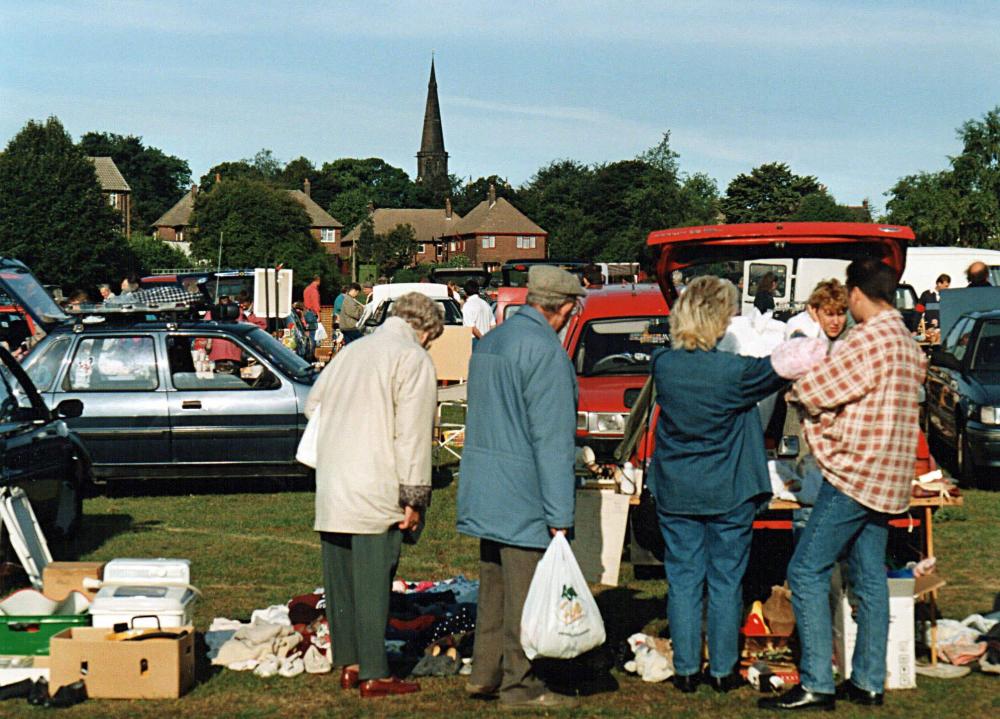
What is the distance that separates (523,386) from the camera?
6332 mm

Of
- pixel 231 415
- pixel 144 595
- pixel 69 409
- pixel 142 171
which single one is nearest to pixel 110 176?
pixel 142 171

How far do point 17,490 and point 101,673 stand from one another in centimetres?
188

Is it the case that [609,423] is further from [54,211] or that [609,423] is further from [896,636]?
[54,211]

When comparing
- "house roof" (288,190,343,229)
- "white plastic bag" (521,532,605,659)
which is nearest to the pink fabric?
"white plastic bag" (521,532,605,659)

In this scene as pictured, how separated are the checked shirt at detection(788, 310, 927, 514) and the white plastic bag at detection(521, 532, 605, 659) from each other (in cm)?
132

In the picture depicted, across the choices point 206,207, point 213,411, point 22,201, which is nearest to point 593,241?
point 206,207

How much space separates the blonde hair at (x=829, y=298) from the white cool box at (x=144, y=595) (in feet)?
13.2

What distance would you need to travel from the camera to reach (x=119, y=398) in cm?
1345

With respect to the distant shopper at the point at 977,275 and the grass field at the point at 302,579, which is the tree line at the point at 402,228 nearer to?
the distant shopper at the point at 977,275

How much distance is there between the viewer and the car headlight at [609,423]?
11.1 metres

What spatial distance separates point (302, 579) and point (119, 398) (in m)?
4.68

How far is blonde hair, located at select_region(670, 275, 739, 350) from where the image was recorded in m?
6.41

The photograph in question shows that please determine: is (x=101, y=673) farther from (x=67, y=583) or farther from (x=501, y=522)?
(x=501, y=522)

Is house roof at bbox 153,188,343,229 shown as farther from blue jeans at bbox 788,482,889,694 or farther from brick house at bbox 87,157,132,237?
blue jeans at bbox 788,482,889,694
